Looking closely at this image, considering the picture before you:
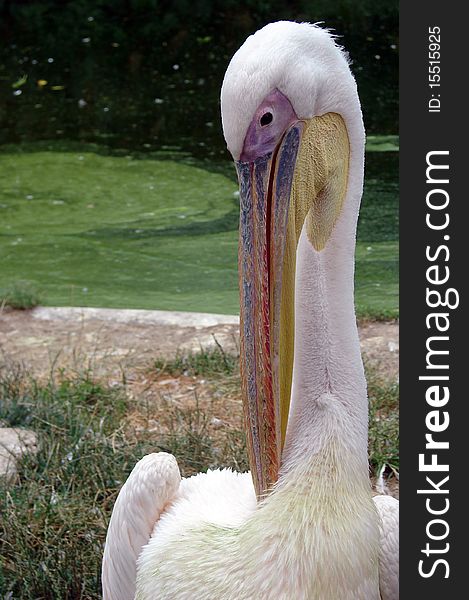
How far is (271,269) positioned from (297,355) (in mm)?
194

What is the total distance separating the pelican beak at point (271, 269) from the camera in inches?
68.9

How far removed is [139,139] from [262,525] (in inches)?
243

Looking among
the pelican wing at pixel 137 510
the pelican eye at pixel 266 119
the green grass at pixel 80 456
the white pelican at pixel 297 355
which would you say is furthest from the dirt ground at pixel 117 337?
the pelican eye at pixel 266 119

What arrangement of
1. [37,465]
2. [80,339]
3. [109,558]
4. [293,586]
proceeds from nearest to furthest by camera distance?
1. [293,586]
2. [109,558]
3. [37,465]
4. [80,339]

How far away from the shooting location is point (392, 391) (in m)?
3.39

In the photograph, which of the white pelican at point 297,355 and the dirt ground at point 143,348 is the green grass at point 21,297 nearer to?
the dirt ground at point 143,348

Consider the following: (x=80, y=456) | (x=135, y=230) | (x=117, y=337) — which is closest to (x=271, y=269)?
(x=80, y=456)

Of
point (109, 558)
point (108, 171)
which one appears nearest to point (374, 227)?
point (108, 171)

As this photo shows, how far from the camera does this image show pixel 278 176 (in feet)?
5.77

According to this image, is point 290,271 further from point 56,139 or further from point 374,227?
point 56,139

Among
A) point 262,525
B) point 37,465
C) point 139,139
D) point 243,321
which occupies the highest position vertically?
point 139,139

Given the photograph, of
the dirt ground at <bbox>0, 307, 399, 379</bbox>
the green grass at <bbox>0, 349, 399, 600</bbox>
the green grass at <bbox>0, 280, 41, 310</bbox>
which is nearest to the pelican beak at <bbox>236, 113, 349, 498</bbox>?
the green grass at <bbox>0, 349, 399, 600</bbox>

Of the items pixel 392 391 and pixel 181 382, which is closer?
pixel 392 391

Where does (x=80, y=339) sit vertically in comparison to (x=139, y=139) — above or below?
below
